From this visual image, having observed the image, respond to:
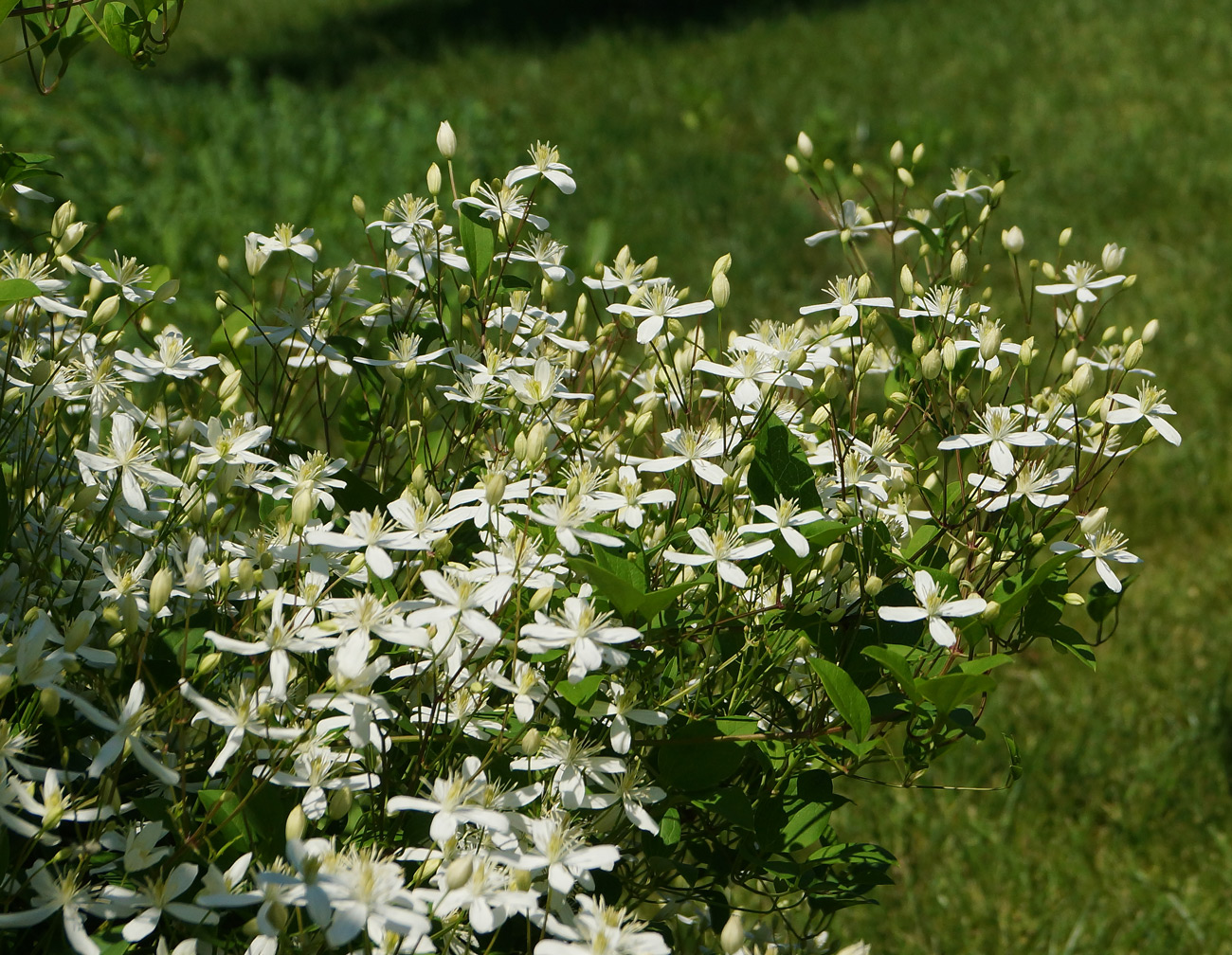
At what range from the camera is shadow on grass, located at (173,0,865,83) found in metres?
9.59

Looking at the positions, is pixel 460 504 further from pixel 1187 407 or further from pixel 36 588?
pixel 1187 407

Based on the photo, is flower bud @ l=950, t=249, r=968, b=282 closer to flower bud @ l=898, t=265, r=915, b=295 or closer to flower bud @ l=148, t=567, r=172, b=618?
flower bud @ l=898, t=265, r=915, b=295

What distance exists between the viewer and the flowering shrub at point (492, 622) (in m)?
0.93

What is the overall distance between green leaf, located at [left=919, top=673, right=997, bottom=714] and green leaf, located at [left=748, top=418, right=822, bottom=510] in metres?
0.22

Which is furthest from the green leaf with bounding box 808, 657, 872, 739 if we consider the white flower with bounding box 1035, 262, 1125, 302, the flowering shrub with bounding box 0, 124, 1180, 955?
the white flower with bounding box 1035, 262, 1125, 302

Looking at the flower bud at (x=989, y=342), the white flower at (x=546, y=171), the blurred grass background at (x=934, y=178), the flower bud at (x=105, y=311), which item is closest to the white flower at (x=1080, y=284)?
the flower bud at (x=989, y=342)

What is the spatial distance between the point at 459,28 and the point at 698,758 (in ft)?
34.5

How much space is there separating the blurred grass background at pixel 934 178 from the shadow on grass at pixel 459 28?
55mm

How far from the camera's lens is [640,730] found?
112cm

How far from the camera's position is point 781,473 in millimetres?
1104

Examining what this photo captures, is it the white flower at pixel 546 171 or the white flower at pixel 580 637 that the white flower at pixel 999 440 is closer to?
the white flower at pixel 580 637

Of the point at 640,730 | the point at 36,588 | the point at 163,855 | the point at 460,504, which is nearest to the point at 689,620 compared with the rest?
the point at 640,730

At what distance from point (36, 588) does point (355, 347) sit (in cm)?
43

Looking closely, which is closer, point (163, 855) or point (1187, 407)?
point (163, 855)
